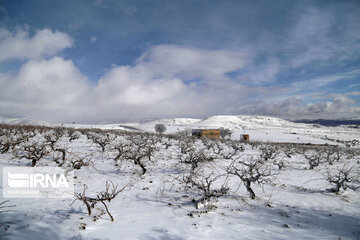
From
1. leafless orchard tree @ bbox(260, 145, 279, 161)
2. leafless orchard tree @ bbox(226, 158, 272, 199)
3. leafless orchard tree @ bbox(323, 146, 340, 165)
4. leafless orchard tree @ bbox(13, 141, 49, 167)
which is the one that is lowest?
leafless orchard tree @ bbox(323, 146, 340, 165)

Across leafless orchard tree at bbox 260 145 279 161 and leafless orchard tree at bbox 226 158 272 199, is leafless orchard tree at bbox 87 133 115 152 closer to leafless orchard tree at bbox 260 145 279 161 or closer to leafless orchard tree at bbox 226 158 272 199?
leafless orchard tree at bbox 226 158 272 199

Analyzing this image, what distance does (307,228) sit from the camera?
181 inches

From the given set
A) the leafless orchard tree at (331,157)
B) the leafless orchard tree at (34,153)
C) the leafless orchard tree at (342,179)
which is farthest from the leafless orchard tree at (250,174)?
the leafless orchard tree at (331,157)

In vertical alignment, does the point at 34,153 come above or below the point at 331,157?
above

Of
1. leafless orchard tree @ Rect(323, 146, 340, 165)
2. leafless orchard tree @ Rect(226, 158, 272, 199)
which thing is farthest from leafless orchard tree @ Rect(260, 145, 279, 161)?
leafless orchard tree @ Rect(226, 158, 272, 199)

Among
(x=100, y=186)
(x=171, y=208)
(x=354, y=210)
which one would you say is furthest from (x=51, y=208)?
(x=354, y=210)

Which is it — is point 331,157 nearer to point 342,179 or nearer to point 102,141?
point 342,179

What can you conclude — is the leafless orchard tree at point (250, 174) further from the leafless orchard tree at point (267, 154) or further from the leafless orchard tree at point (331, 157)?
the leafless orchard tree at point (331, 157)

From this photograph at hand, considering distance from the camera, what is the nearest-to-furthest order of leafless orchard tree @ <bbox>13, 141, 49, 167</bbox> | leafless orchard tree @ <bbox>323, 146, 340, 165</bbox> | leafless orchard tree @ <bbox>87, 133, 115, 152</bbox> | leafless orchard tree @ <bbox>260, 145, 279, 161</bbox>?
1. leafless orchard tree @ <bbox>13, 141, 49, 167</bbox>
2. leafless orchard tree @ <bbox>87, 133, 115, 152</bbox>
3. leafless orchard tree @ <bbox>323, 146, 340, 165</bbox>
4. leafless orchard tree @ <bbox>260, 145, 279, 161</bbox>

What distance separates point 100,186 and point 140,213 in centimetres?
313

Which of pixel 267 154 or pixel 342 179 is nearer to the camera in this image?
pixel 342 179

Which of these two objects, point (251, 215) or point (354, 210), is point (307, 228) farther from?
point (354, 210)

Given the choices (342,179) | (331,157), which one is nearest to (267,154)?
(342,179)

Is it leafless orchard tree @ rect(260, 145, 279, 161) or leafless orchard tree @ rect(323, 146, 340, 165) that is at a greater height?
leafless orchard tree @ rect(260, 145, 279, 161)
